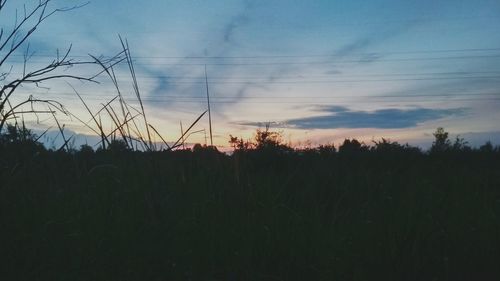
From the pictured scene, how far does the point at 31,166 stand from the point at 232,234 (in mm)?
1854

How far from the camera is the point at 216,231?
9.37ft

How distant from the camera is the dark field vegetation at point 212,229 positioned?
256cm

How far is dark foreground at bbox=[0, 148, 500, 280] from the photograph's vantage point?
2557mm

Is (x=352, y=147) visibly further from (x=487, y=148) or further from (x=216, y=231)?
(x=216, y=231)

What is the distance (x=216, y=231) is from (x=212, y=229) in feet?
0.09

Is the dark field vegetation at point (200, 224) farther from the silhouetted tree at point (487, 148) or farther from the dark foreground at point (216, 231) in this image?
the silhouetted tree at point (487, 148)

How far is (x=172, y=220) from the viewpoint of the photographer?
9.59 ft

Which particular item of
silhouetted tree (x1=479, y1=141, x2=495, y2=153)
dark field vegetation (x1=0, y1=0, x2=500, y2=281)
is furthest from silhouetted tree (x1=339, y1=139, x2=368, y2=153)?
dark field vegetation (x1=0, y1=0, x2=500, y2=281)

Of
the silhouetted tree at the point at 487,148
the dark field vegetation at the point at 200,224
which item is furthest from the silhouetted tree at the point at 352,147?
the dark field vegetation at the point at 200,224

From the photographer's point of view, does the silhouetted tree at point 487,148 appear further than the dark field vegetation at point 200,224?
Yes

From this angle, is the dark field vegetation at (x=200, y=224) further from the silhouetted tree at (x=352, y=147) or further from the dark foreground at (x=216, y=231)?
the silhouetted tree at (x=352, y=147)

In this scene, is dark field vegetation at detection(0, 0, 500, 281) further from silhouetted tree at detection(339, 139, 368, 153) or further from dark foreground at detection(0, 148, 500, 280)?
silhouetted tree at detection(339, 139, 368, 153)

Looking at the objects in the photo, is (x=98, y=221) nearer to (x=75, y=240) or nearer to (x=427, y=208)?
(x=75, y=240)

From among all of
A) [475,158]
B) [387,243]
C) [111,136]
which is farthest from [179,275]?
[475,158]
